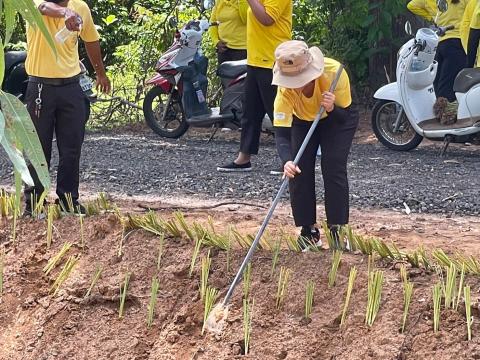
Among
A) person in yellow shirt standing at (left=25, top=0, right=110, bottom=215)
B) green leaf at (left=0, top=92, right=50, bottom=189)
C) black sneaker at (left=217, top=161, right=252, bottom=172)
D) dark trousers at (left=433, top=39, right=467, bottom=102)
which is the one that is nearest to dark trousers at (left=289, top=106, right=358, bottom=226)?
person in yellow shirt standing at (left=25, top=0, right=110, bottom=215)

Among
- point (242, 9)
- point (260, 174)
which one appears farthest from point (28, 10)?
point (242, 9)

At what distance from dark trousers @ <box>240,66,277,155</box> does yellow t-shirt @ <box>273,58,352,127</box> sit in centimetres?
248

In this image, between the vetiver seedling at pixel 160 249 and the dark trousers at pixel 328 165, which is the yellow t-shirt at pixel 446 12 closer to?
the dark trousers at pixel 328 165

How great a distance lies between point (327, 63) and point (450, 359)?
1839 mm

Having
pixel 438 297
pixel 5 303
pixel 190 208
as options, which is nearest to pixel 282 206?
pixel 190 208

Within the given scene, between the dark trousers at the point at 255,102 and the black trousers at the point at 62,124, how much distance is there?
1.95 metres

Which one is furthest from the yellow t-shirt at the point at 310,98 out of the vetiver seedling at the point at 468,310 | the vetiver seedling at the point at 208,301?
the vetiver seedling at the point at 468,310

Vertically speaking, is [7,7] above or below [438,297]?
above

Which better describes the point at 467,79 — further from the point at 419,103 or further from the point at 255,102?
the point at 255,102

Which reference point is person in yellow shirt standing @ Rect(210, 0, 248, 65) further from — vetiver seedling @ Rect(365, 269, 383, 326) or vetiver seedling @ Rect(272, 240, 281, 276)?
vetiver seedling @ Rect(365, 269, 383, 326)

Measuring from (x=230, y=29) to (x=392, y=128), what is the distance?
1858 millimetres

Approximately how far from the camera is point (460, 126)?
30.3ft

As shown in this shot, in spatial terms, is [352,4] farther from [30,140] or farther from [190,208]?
[30,140]

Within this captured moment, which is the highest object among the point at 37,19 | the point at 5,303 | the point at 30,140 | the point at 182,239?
the point at 37,19
